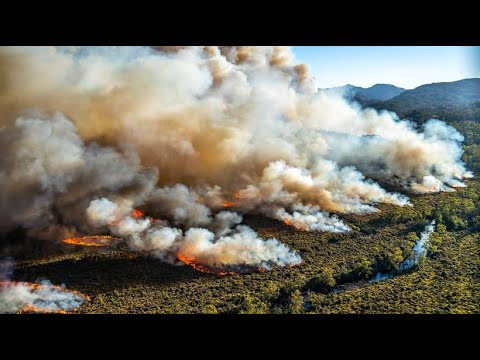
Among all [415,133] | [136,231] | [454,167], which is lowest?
[136,231]

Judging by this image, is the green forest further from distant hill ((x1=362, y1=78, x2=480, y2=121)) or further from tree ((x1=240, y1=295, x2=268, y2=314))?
distant hill ((x1=362, y1=78, x2=480, y2=121))

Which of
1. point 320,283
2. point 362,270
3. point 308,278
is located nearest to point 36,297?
point 308,278

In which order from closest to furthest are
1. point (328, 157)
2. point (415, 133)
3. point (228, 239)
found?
point (228, 239)
point (328, 157)
point (415, 133)

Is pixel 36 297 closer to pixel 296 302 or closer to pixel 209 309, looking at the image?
pixel 209 309

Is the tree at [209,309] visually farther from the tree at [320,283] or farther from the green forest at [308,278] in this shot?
the tree at [320,283]
